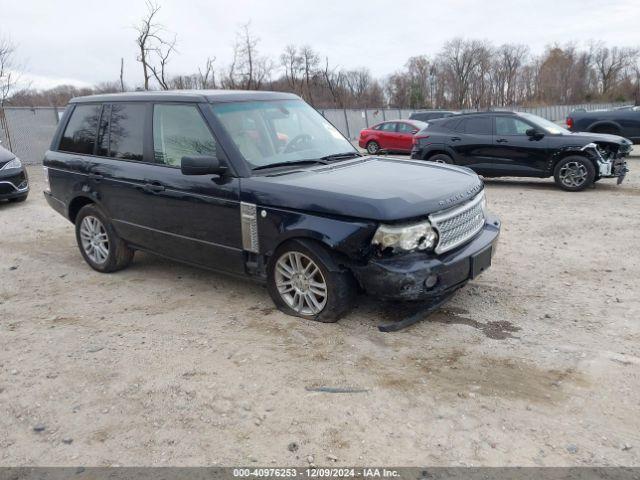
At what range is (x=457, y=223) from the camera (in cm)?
417

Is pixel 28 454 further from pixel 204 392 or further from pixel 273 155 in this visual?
pixel 273 155

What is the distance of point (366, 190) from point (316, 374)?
1.37m

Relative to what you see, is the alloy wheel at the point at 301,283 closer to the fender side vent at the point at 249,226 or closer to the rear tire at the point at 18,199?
the fender side vent at the point at 249,226

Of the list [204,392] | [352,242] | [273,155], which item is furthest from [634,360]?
[273,155]

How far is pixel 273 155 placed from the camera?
4.67 metres

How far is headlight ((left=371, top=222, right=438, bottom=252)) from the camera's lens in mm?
3766

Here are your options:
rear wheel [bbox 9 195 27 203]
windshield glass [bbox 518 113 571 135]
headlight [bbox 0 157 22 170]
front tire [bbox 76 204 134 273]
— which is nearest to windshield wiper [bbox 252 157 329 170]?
front tire [bbox 76 204 134 273]

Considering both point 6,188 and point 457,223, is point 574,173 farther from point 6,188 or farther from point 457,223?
point 6,188

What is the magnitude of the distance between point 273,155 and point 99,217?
239 centimetres

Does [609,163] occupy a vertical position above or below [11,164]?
below

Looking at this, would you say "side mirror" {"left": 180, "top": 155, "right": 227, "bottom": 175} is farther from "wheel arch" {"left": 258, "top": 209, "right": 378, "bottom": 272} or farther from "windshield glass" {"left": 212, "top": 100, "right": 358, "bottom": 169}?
"wheel arch" {"left": 258, "top": 209, "right": 378, "bottom": 272}

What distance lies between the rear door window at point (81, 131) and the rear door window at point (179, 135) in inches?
43.1

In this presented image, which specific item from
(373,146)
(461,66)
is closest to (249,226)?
(373,146)

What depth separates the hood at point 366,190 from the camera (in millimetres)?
3799
